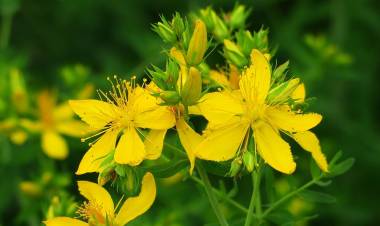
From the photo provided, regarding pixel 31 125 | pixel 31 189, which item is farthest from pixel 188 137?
pixel 31 125

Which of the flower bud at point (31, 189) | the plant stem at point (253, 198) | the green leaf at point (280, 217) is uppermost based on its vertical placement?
the flower bud at point (31, 189)

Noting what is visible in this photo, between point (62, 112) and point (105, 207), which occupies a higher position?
point (62, 112)

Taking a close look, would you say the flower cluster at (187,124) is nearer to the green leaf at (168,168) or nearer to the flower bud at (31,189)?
the green leaf at (168,168)

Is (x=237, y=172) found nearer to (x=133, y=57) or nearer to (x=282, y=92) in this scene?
(x=282, y=92)

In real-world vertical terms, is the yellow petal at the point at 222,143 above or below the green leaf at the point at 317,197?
above

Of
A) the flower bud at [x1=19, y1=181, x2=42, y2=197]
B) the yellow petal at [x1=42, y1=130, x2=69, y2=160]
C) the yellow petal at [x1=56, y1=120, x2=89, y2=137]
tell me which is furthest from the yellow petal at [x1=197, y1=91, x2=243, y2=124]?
the yellow petal at [x1=56, y1=120, x2=89, y2=137]

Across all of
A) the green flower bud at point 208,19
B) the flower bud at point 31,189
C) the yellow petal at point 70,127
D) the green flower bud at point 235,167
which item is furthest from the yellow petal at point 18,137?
the green flower bud at point 235,167

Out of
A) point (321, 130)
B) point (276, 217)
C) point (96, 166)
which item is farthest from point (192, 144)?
point (321, 130)

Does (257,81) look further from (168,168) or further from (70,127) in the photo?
(70,127)
